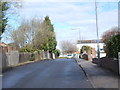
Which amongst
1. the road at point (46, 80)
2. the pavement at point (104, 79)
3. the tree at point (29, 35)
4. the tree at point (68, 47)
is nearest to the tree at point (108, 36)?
the road at point (46, 80)

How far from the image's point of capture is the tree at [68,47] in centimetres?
15388

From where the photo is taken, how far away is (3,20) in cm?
4003

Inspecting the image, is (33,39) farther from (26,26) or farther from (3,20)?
(3,20)

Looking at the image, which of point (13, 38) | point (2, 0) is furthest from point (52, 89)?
point (13, 38)

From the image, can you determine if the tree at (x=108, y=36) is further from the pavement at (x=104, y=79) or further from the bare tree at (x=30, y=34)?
the bare tree at (x=30, y=34)

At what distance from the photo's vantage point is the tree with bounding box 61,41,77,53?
15388 cm

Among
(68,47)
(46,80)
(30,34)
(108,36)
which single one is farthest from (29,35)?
(68,47)

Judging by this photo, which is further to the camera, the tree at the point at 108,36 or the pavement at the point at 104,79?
the tree at the point at 108,36

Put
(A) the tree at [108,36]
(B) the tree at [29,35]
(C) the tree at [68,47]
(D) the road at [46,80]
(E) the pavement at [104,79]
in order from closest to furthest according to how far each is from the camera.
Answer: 1. (E) the pavement at [104,79]
2. (D) the road at [46,80]
3. (A) the tree at [108,36]
4. (B) the tree at [29,35]
5. (C) the tree at [68,47]

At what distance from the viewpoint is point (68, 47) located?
6127 inches

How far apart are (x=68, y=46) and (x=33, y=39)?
84850 millimetres

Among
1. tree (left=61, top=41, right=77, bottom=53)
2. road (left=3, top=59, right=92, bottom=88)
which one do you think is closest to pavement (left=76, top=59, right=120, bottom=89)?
road (left=3, top=59, right=92, bottom=88)

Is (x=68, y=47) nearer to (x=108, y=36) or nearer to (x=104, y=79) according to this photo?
(x=108, y=36)

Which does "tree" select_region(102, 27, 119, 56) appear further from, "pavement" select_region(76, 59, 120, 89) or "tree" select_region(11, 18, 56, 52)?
"tree" select_region(11, 18, 56, 52)
